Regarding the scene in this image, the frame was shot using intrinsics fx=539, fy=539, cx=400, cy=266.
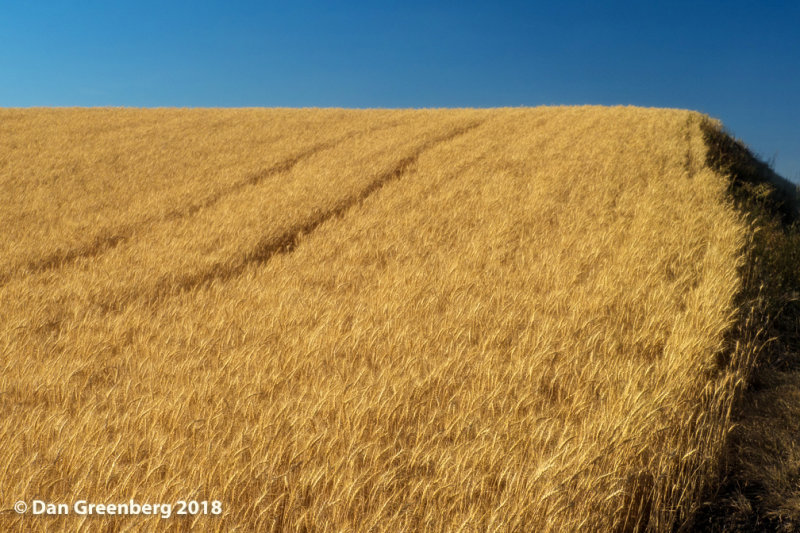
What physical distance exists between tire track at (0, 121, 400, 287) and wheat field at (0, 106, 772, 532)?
0.06m

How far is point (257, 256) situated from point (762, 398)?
19.9 feet

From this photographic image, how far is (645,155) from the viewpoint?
12188 millimetres

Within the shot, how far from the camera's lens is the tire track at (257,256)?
6.15 m

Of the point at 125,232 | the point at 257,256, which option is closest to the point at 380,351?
the point at 257,256

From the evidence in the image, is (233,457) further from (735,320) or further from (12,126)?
(12,126)

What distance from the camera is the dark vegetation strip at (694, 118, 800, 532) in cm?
279

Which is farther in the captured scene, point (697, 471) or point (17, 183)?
point (17, 183)

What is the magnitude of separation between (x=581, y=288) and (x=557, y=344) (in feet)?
4.61

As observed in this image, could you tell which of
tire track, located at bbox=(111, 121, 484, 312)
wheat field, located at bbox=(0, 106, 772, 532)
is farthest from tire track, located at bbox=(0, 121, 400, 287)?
tire track, located at bbox=(111, 121, 484, 312)

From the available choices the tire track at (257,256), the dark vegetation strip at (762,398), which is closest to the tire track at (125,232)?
the tire track at (257,256)

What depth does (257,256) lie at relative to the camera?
7.65 metres

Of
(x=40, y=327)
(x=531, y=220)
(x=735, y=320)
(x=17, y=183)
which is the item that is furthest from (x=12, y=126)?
(x=735, y=320)

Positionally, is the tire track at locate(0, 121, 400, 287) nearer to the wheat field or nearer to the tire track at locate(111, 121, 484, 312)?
the wheat field

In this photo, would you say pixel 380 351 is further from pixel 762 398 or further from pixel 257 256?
pixel 257 256
